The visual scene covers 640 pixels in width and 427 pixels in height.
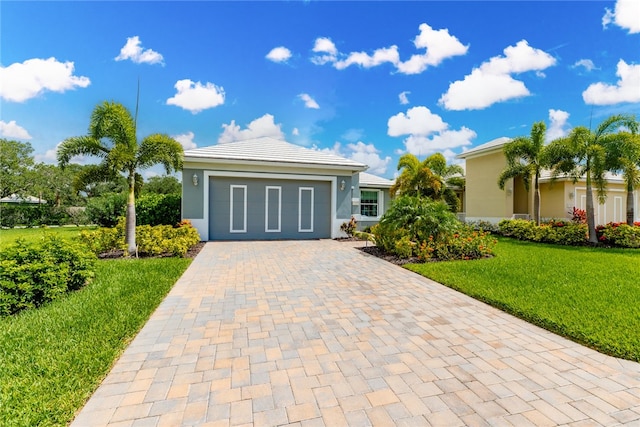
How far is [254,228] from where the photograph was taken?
43.9 feet

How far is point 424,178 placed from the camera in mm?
18703

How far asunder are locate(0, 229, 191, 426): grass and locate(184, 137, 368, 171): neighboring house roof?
292 inches

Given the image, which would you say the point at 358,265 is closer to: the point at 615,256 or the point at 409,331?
the point at 409,331

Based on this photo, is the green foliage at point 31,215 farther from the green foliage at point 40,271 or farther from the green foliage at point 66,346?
the green foliage at point 66,346

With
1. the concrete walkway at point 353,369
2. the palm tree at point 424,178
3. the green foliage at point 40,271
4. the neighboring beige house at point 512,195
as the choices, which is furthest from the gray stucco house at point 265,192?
the neighboring beige house at point 512,195

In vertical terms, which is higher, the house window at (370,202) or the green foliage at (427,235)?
the house window at (370,202)

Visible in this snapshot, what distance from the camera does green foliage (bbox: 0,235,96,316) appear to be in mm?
4418

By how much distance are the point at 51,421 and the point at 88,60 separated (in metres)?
11.5

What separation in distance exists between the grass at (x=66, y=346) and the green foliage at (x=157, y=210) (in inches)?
366

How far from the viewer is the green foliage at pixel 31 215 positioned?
68.8ft

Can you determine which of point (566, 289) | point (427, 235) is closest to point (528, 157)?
point (427, 235)

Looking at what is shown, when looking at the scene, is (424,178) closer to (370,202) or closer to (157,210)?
(370,202)

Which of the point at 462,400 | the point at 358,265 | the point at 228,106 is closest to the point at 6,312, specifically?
the point at 462,400

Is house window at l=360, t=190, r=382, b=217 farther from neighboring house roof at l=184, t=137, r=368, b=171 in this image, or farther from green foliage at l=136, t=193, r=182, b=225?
green foliage at l=136, t=193, r=182, b=225
